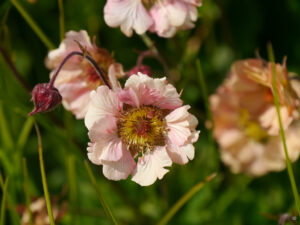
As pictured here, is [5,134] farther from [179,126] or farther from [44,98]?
[179,126]

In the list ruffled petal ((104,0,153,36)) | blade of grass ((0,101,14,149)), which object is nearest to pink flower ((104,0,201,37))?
ruffled petal ((104,0,153,36))

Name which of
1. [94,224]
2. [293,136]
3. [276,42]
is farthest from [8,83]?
[276,42]

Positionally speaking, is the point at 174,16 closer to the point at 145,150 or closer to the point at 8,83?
the point at 145,150

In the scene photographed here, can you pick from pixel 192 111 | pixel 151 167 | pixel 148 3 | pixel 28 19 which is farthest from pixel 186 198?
pixel 28 19

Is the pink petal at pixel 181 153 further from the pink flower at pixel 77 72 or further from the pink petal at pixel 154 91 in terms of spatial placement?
the pink flower at pixel 77 72

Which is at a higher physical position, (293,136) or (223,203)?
(293,136)

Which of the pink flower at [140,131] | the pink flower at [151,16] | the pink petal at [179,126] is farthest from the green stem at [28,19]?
the pink petal at [179,126]
